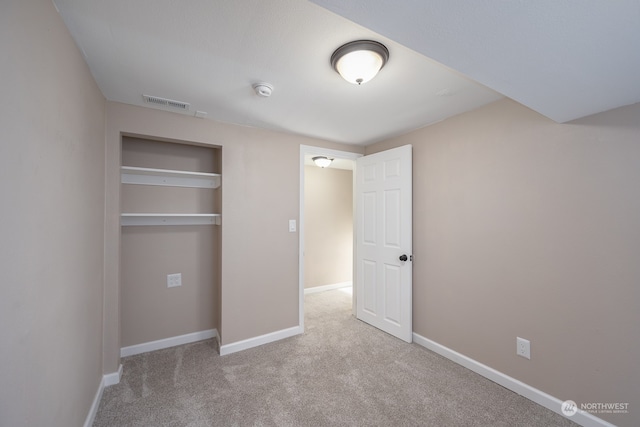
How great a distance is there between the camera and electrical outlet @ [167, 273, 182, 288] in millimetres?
2648

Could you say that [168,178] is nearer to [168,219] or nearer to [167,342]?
[168,219]

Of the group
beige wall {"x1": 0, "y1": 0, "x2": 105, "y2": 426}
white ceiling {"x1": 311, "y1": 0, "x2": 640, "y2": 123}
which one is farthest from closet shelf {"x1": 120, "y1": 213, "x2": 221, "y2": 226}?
white ceiling {"x1": 311, "y1": 0, "x2": 640, "y2": 123}

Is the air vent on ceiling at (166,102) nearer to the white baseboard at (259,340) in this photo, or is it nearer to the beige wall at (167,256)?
the beige wall at (167,256)

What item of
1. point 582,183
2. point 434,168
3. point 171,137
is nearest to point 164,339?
point 171,137

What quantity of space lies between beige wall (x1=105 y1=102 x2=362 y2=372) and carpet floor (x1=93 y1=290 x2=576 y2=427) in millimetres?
356

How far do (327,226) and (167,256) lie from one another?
9.02 ft

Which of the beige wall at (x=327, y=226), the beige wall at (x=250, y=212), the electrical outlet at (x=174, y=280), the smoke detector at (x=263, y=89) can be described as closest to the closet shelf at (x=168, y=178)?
the beige wall at (x=250, y=212)

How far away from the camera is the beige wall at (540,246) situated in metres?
1.54

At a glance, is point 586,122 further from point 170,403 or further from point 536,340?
point 170,403

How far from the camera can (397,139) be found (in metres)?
3.03

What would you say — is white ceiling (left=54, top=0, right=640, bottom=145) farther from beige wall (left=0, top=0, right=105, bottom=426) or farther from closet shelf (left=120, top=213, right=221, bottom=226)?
closet shelf (left=120, top=213, right=221, bottom=226)

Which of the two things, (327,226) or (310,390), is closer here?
(310,390)

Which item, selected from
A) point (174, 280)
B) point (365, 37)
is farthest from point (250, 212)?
point (365, 37)

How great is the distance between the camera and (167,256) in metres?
2.64
